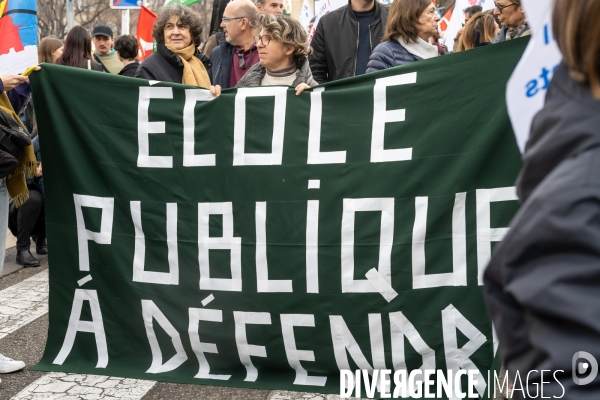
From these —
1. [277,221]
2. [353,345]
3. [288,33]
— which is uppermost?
[288,33]

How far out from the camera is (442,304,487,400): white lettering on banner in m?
3.64

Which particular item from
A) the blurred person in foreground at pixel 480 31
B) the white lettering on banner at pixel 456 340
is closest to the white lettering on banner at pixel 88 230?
the white lettering on banner at pixel 456 340

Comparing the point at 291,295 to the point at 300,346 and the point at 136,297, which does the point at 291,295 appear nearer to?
the point at 300,346

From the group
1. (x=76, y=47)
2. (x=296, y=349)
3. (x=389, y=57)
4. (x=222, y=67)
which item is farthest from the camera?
(x=76, y=47)

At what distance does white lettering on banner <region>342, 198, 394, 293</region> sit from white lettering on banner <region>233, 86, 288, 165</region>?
464 mm

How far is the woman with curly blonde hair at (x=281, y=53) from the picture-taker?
4531 mm

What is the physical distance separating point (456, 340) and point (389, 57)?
1.75 m

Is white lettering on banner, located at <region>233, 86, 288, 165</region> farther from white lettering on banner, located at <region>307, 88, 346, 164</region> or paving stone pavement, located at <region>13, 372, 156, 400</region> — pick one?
paving stone pavement, located at <region>13, 372, 156, 400</region>

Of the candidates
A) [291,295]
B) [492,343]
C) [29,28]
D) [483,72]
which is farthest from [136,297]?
[483,72]

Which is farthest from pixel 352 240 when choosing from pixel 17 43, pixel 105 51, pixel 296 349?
pixel 105 51

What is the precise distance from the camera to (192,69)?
5.13m

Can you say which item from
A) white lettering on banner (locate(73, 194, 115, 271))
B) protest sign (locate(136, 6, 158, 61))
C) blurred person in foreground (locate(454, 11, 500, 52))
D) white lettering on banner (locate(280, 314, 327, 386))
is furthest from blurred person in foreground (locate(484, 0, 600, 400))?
protest sign (locate(136, 6, 158, 61))

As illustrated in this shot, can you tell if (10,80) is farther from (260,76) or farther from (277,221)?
(277,221)

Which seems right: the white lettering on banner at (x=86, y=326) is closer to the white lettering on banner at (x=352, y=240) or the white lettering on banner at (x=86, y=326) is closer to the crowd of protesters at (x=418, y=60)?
the crowd of protesters at (x=418, y=60)
